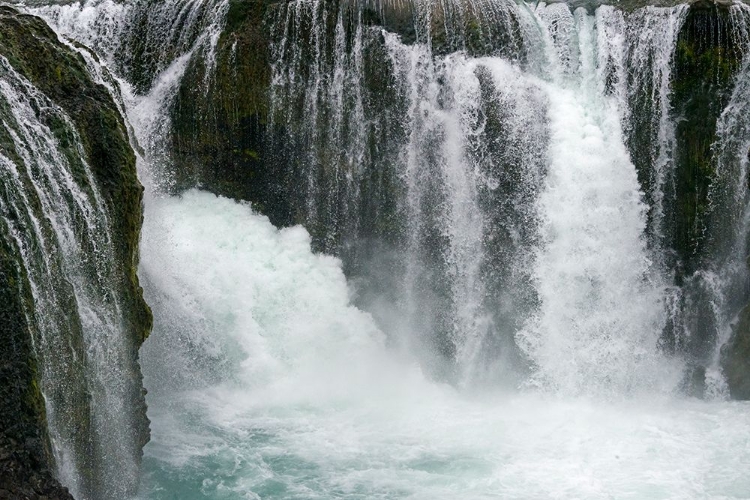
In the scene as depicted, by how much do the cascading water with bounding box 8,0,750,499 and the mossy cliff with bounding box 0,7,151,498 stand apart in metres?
2.80

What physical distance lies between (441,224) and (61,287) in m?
6.72

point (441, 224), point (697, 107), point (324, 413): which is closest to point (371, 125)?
point (441, 224)

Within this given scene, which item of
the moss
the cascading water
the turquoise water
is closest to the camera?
the turquoise water

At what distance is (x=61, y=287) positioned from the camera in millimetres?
8656

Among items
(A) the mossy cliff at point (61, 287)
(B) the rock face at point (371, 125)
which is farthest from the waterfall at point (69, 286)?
(B) the rock face at point (371, 125)

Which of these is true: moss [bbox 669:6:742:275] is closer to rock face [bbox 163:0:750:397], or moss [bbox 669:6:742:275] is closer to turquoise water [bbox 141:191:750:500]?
rock face [bbox 163:0:750:397]

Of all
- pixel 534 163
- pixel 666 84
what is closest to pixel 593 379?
pixel 534 163

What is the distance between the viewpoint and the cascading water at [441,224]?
43.7 feet

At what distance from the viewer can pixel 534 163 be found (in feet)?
45.4

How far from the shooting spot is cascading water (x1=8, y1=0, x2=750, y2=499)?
13.3 metres

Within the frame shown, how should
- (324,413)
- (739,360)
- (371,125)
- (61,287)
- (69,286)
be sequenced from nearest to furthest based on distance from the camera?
(61,287)
(69,286)
(324,413)
(739,360)
(371,125)

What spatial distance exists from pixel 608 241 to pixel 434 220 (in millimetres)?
2567

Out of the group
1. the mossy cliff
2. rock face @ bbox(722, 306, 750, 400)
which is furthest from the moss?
the mossy cliff

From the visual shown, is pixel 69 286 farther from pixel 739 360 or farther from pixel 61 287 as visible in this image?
pixel 739 360
